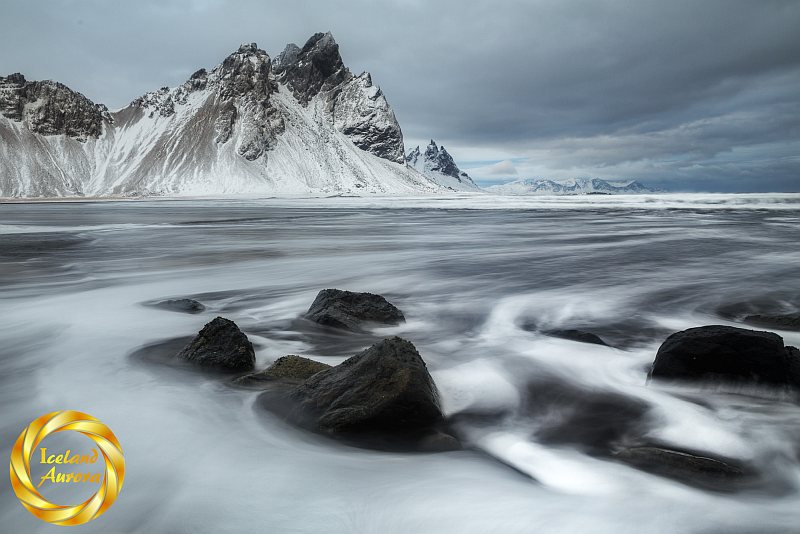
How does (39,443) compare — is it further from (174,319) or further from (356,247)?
(356,247)

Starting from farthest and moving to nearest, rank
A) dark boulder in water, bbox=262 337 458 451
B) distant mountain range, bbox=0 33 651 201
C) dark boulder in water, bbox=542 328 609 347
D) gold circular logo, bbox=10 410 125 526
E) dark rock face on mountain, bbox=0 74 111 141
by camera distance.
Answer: dark rock face on mountain, bbox=0 74 111 141 → distant mountain range, bbox=0 33 651 201 → dark boulder in water, bbox=542 328 609 347 → dark boulder in water, bbox=262 337 458 451 → gold circular logo, bbox=10 410 125 526

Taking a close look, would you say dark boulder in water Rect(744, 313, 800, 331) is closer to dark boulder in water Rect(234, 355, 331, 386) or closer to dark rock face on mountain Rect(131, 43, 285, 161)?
dark boulder in water Rect(234, 355, 331, 386)

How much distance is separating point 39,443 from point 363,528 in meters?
2.01

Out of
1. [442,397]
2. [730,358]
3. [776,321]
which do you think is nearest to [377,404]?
[442,397]

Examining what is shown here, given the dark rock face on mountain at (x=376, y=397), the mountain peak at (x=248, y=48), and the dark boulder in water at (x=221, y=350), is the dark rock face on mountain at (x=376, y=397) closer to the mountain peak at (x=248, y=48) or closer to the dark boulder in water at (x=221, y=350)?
the dark boulder in water at (x=221, y=350)

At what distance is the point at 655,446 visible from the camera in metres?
2.98

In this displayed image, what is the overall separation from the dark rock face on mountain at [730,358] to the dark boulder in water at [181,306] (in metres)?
5.53

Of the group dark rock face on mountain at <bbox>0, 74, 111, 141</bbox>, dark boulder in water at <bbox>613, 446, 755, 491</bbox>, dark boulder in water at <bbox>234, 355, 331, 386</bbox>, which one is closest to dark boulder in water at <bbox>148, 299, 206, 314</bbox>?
dark boulder in water at <bbox>234, 355, 331, 386</bbox>

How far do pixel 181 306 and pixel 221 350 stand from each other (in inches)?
109

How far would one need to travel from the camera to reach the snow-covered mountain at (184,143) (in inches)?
4887

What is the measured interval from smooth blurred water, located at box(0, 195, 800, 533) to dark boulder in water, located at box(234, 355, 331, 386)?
186 millimetres

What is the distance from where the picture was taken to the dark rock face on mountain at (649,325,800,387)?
3.42m

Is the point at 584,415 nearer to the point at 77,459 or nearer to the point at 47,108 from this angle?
the point at 77,459

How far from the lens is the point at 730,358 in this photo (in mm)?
3561
